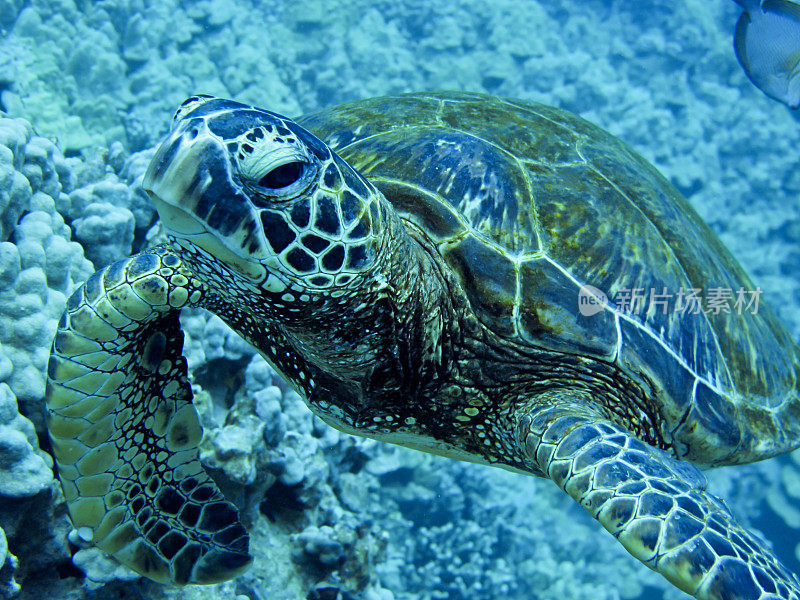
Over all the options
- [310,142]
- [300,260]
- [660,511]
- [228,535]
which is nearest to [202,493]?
[228,535]

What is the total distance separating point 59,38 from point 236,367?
17.5 feet

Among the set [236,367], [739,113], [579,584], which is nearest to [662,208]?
[236,367]

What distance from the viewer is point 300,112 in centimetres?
729

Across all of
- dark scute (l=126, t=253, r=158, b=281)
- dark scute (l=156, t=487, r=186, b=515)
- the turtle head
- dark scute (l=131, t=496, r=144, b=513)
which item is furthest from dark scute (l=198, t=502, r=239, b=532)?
the turtle head

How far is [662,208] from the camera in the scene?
2.52 meters

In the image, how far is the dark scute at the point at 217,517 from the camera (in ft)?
6.84

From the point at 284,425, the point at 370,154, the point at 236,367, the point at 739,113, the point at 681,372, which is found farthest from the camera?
the point at 739,113

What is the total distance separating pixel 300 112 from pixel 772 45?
5.67 metres

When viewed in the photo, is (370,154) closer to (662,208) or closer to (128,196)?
(662,208)

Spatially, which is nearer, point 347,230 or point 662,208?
point 347,230

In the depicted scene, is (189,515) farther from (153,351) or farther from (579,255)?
(579,255)

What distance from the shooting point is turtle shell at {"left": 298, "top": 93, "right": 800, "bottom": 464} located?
6.24 feet

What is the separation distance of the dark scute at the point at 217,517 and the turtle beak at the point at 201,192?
1.38 meters
